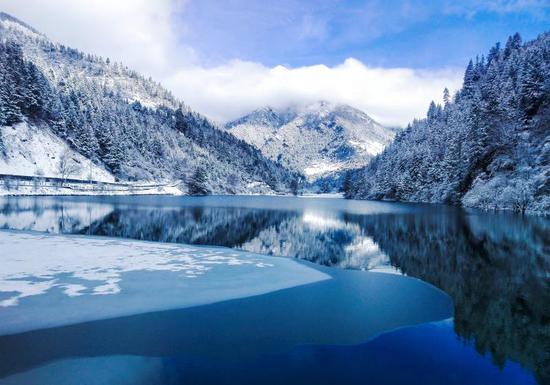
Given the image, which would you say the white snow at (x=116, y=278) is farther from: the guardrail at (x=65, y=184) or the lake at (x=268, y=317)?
the guardrail at (x=65, y=184)

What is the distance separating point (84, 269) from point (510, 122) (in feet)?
299

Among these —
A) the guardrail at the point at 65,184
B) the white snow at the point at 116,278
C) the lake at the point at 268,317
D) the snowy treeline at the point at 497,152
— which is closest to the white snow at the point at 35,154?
the guardrail at the point at 65,184

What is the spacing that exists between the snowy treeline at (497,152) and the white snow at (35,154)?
11512cm

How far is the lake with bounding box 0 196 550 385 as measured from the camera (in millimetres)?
8242

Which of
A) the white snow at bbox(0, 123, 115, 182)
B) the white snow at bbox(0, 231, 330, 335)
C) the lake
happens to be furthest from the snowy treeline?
the white snow at bbox(0, 123, 115, 182)

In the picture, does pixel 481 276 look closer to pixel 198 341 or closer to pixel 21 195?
pixel 198 341

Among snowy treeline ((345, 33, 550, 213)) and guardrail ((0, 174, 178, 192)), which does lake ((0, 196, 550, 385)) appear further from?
guardrail ((0, 174, 178, 192))

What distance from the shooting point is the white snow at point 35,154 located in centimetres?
9875

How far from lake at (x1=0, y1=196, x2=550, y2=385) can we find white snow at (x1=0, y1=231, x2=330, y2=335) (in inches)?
3.4

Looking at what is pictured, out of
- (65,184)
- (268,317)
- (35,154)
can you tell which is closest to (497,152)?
(268,317)

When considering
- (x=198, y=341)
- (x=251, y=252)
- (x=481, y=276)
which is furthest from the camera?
(x=251, y=252)

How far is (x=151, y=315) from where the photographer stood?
11.4m

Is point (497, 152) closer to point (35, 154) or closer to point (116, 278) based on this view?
point (116, 278)

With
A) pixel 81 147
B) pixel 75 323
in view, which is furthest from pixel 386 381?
pixel 81 147
